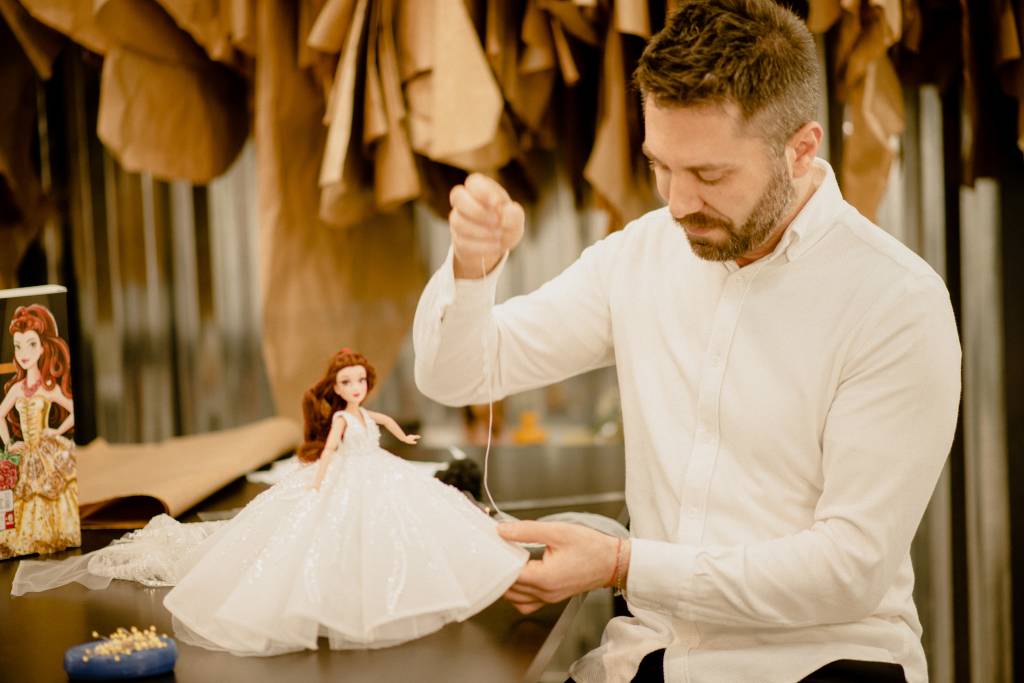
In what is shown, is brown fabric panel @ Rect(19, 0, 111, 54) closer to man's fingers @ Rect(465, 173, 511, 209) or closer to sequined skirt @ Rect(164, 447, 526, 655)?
man's fingers @ Rect(465, 173, 511, 209)

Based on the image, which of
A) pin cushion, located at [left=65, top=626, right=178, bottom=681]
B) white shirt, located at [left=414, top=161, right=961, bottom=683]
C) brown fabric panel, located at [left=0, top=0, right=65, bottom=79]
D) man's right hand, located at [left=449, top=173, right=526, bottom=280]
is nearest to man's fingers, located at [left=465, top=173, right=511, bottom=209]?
man's right hand, located at [left=449, top=173, right=526, bottom=280]

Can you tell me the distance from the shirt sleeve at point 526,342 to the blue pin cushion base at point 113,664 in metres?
0.52

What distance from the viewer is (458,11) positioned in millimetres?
1840

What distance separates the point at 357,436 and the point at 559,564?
0.24m

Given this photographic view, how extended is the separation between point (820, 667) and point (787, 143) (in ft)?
1.85

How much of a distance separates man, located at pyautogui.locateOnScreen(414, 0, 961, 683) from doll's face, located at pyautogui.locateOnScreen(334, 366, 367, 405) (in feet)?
0.67

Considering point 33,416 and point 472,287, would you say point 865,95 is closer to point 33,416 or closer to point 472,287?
point 472,287

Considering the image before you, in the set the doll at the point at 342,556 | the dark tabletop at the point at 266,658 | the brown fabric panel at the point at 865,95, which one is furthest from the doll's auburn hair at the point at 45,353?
the brown fabric panel at the point at 865,95

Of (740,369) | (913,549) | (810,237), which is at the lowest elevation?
(913,549)

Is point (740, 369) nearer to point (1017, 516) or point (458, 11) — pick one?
point (458, 11)

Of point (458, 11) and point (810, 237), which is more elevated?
point (458, 11)

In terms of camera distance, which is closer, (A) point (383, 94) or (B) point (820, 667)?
(B) point (820, 667)

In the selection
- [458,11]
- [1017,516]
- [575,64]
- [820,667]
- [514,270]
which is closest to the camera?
[820,667]

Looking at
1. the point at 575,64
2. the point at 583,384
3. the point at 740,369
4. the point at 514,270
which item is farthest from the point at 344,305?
the point at 740,369
